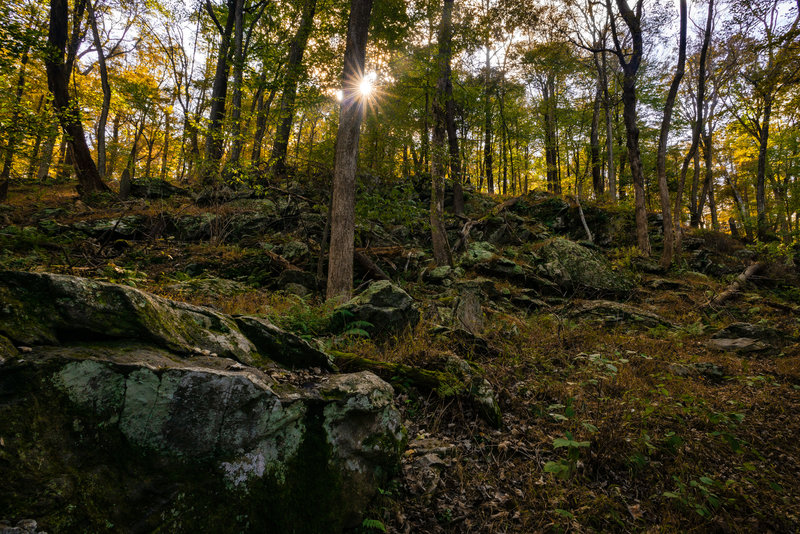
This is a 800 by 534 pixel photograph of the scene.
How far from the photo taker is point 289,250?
9.23 m

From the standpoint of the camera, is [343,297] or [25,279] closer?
[25,279]

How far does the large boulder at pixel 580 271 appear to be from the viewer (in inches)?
385

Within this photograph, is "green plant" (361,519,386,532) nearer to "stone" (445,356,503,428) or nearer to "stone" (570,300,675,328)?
"stone" (445,356,503,428)

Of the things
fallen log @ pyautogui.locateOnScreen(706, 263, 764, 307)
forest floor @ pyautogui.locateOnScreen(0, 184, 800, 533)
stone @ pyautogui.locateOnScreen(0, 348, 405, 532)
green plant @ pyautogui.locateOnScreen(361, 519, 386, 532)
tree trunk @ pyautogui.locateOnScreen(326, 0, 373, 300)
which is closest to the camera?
stone @ pyautogui.locateOnScreen(0, 348, 405, 532)

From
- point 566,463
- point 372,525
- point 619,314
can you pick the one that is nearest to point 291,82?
point 372,525

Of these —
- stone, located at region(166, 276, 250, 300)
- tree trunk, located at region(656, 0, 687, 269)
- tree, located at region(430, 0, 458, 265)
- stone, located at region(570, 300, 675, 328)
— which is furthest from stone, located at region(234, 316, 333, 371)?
tree trunk, located at region(656, 0, 687, 269)

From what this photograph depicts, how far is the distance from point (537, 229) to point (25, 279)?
1474 cm

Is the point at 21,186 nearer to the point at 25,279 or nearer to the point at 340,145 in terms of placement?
the point at 340,145

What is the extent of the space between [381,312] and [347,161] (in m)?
3.88

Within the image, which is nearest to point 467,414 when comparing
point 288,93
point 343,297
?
point 343,297

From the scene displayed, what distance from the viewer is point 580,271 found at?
10.1 metres

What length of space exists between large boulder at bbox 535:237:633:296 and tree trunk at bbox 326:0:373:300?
260 inches

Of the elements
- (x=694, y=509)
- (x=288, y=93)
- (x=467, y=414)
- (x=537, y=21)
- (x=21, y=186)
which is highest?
(x=537, y=21)

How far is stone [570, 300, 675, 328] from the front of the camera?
24.8 ft
